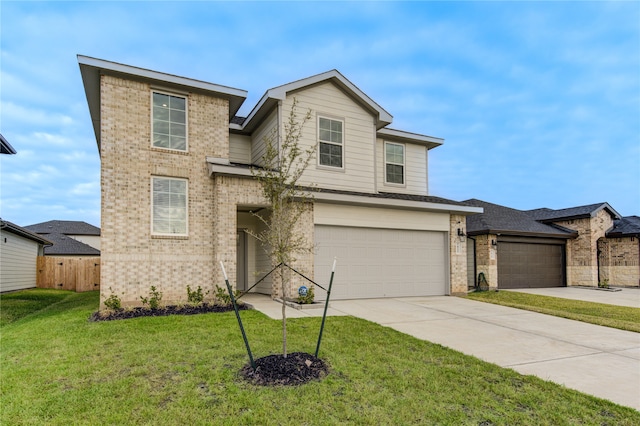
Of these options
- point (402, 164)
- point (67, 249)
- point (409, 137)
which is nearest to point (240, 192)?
point (402, 164)

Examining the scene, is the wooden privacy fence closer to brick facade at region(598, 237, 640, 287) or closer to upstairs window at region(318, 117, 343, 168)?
upstairs window at region(318, 117, 343, 168)

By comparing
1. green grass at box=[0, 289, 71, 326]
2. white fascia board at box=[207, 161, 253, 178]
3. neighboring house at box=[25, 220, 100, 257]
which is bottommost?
green grass at box=[0, 289, 71, 326]

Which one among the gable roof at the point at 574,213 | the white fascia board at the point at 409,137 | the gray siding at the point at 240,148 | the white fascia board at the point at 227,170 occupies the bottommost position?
the gable roof at the point at 574,213

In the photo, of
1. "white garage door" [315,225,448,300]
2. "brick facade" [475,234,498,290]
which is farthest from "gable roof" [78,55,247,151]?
"brick facade" [475,234,498,290]

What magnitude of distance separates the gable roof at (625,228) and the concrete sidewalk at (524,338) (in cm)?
1191

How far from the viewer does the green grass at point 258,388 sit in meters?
3.44

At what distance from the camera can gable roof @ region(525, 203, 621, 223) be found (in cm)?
1756

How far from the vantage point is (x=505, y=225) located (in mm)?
16047

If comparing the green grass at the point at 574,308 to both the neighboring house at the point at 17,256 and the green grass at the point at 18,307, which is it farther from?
the neighboring house at the point at 17,256

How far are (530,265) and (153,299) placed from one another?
16109mm

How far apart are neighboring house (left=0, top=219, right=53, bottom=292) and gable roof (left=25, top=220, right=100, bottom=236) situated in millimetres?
15029

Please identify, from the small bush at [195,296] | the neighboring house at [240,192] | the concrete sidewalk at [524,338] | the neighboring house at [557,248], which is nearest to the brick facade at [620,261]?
the neighboring house at [557,248]

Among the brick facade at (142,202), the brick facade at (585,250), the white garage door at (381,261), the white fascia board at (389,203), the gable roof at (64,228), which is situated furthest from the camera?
the gable roof at (64,228)

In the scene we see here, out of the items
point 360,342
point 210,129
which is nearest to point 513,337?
point 360,342
